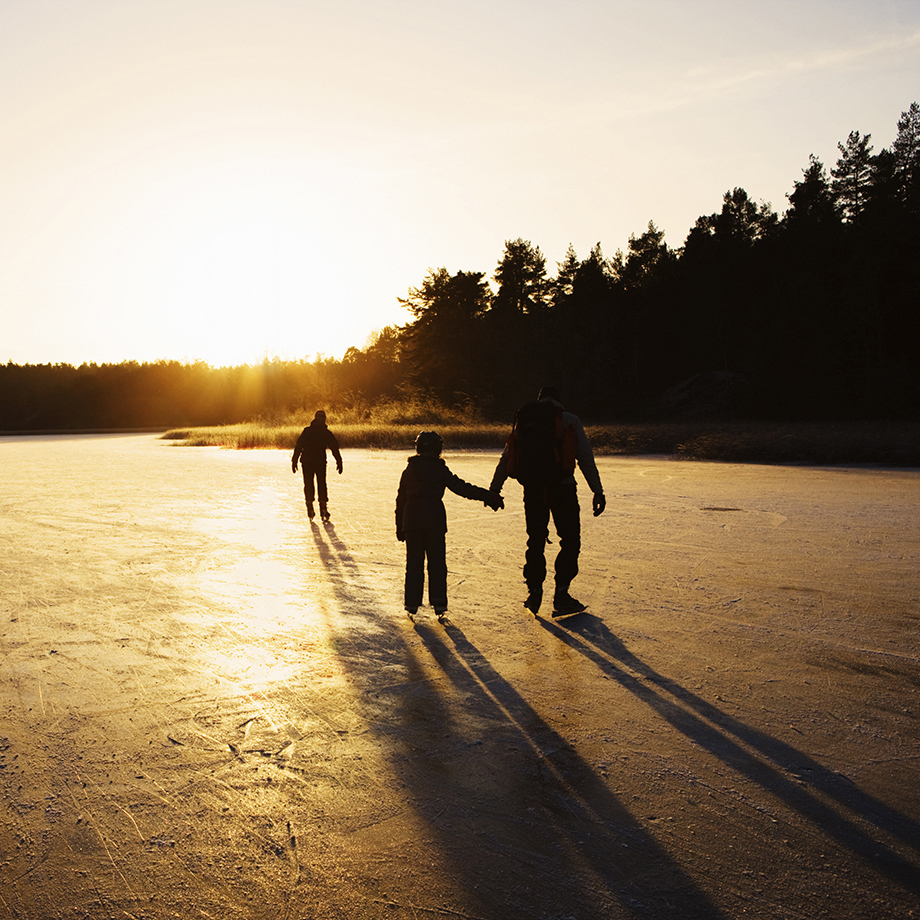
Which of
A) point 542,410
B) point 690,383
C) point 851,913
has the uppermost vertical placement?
point 690,383

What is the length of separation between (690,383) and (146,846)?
55303 millimetres

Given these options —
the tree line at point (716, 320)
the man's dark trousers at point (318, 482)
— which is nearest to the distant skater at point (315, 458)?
the man's dark trousers at point (318, 482)

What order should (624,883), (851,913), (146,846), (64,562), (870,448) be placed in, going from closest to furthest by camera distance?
(851,913)
(624,883)
(146,846)
(64,562)
(870,448)

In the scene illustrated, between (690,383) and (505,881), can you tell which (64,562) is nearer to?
(505,881)

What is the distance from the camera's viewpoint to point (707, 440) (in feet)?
82.5

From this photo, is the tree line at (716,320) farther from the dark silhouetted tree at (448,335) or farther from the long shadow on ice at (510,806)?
the long shadow on ice at (510,806)

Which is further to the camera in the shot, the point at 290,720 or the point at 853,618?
the point at 853,618

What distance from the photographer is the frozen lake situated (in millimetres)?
2568

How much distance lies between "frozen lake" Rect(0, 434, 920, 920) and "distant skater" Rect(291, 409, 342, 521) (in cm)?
341

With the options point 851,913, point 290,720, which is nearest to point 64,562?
point 290,720

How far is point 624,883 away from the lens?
2537 mm

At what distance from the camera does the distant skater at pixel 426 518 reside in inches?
237

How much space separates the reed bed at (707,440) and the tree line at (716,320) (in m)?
9.41

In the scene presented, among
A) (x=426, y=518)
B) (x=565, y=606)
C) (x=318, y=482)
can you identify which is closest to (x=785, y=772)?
(x=565, y=606)
